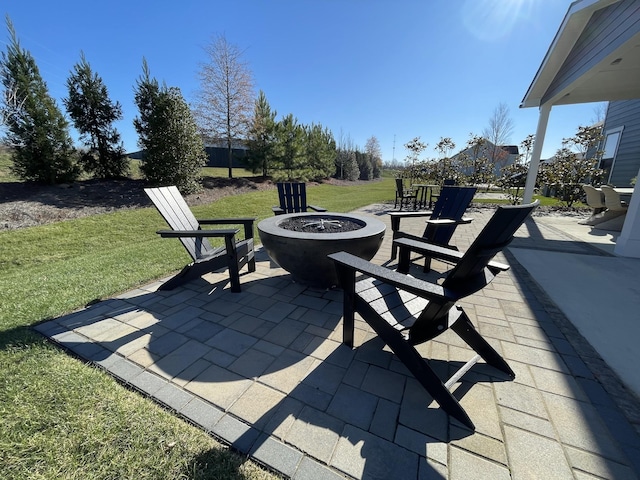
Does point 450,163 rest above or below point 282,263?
above

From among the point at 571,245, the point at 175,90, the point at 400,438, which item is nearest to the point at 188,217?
the point at 400,438

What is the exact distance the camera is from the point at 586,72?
196 inches

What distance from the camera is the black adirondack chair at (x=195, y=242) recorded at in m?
2.70

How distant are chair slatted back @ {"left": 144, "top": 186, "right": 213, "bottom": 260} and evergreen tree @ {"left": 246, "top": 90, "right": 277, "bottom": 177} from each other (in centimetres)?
1257

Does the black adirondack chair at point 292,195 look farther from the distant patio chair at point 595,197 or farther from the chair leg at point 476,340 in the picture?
the distant patio chair at point 595,197

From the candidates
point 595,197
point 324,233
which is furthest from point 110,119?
point 595,197

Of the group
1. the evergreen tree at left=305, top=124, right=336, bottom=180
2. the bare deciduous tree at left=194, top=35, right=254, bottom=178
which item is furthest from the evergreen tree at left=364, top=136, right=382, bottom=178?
the bare deciduous tree at left=194, top=35, right=254, bottom=178

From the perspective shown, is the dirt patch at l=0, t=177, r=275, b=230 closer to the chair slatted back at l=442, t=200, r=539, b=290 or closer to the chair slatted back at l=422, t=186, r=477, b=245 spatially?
the chair slatted back at l=422, t=186, r=477, b=245

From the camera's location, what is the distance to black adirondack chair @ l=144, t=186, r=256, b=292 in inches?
106

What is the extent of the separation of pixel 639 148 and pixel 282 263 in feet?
46.4

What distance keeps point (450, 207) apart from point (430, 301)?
283 cm

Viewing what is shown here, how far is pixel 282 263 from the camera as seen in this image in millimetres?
2734

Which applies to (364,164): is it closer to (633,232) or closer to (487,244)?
(633,232)

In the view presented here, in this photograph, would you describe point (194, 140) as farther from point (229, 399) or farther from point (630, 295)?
point (630, 295)
